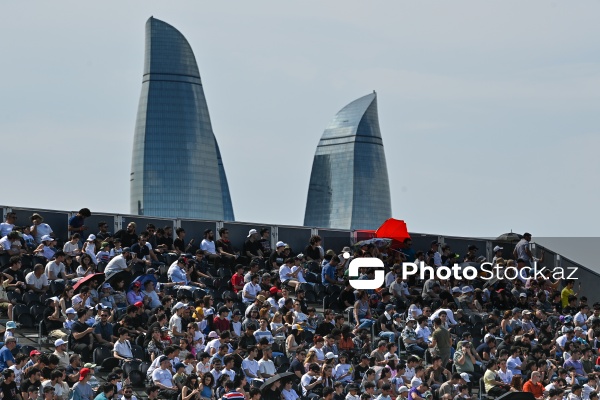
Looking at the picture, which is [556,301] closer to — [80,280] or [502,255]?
[502,255]

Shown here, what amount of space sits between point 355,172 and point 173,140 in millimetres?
30028

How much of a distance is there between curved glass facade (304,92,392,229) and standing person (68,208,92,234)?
124552mm

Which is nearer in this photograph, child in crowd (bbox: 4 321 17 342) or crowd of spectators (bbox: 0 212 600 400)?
child in crowd (bbox: 4 321 17 342)

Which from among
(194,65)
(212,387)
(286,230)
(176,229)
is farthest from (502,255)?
(194,65)

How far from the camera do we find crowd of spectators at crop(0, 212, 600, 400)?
2214 cm

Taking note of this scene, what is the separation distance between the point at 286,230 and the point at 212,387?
12811 millimetres

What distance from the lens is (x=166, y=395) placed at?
21734 millimetres

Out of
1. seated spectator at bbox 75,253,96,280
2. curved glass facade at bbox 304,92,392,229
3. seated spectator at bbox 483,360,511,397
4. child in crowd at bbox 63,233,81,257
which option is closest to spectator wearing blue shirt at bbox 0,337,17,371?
seated spectator at bbox 75,253,96,280

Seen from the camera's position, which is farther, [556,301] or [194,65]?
[194,65]

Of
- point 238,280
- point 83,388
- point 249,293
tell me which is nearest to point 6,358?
point 83,388

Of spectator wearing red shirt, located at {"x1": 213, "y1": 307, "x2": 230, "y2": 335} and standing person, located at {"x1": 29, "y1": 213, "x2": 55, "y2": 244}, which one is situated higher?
standing person, located at {"x1": 29, "y1": 213, "x2": 55, "y2": 244}

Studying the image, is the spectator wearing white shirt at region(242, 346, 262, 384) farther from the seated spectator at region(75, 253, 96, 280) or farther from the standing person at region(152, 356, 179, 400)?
the seated spectator at region(75, 253, 96, 280)

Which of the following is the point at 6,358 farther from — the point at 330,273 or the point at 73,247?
the point at 330,273

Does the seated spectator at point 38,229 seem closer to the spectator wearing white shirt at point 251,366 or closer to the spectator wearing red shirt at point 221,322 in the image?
the spectator wearing red shirt at point 221,322
